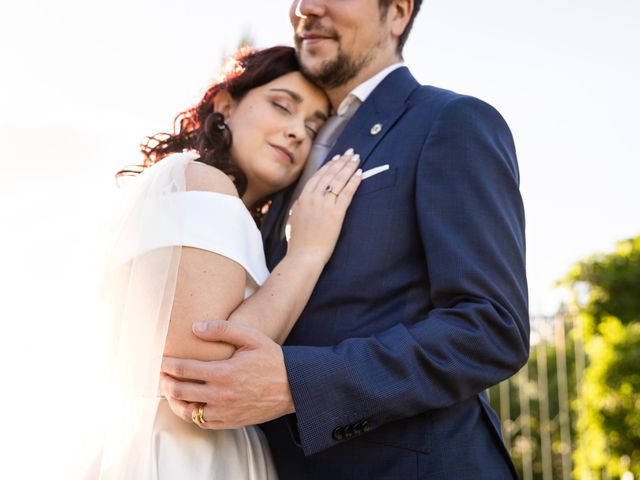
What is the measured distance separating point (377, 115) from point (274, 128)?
1.28 ft

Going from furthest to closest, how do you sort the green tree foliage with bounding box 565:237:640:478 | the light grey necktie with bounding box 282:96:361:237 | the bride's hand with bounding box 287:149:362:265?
the green tree foliage with bounding box 565:237:640:478 < the light grey necktie with bounding box 282:96:361:237 < the bride's hand with bounding box 287:149:362:265

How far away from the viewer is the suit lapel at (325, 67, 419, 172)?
258cm

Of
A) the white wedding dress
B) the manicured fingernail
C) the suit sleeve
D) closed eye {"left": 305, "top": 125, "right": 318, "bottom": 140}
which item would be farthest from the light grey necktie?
the manicured fingernail

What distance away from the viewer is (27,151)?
2.58 metres

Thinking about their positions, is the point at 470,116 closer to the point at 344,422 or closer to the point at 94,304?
the point at 344,422

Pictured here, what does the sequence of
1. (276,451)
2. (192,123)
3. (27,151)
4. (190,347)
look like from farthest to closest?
1. (192,123)
2. (27,151)
3. (276,451)
4. (190,347)

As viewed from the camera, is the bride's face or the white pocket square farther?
the bride's face

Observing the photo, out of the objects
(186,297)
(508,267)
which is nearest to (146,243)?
(186,297)

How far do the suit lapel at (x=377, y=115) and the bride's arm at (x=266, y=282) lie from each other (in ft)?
0.30

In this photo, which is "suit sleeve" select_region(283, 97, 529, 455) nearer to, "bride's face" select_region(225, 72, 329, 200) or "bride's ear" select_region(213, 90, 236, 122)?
"bride's face" select_region(225, 72, 329, 200)

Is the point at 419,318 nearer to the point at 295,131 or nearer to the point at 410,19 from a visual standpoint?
the point at 295,131

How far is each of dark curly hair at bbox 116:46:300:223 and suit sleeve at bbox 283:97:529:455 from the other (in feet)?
2.51

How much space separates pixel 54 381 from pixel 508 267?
1269 millimetres

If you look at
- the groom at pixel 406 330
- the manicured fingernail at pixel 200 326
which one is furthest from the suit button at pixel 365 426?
the manicured fingernail at pixel 200 326
